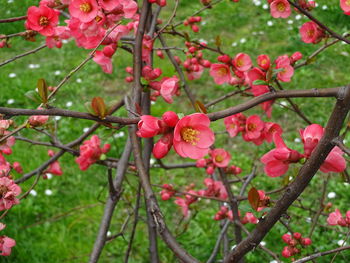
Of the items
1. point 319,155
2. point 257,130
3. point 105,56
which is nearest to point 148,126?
point 319,155

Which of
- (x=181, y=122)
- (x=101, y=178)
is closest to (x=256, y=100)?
(x=181, y=122)

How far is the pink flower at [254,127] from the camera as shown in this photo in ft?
4.44

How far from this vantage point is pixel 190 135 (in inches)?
31.5

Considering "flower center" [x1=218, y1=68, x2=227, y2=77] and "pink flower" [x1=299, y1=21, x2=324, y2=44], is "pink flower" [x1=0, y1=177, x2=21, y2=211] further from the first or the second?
"pink flower" [x1=299, y1=21, x2=324, y2=44]

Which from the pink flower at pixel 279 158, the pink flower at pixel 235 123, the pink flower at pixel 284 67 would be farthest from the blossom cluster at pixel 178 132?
the pink flower at pixel 235 123

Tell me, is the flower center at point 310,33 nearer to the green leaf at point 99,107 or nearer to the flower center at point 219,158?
the flower center at point 219,158

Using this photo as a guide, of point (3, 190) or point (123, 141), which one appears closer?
point (3, 190)

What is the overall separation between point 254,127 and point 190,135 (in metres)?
0.61

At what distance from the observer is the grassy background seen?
2.28m

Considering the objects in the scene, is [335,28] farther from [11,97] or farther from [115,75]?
[11,97]

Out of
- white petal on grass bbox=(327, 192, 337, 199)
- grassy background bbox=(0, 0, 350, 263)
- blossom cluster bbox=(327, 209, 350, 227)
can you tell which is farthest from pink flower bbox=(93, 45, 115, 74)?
white petal on grass bbox=(327, 192, 337, 199)

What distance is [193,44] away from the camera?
5.51 feet

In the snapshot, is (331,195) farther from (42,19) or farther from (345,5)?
(42,19)

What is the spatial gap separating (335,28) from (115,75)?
206 cm
